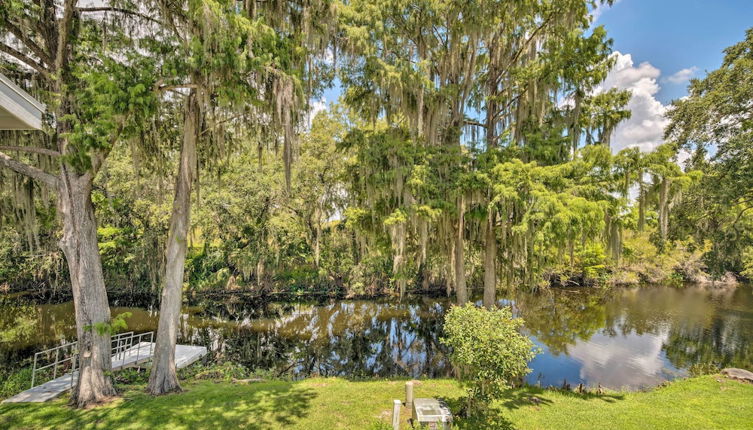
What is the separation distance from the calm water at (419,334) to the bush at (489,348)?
19.0ft

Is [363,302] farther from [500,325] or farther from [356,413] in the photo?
[500,325]

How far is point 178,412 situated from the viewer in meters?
6.35

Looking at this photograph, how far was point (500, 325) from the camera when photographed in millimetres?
5777

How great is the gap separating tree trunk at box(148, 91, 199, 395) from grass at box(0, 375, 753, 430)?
428mm

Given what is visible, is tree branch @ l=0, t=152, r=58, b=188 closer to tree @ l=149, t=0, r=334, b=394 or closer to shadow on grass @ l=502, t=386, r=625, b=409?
tree @ l=149, t=0, r=334, b=394

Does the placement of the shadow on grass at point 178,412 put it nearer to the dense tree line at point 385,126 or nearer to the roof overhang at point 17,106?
the dense tree line at point 385,126

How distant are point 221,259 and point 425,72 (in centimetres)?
1915

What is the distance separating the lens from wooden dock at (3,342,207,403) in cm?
722

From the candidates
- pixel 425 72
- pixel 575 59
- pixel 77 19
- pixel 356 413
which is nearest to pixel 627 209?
pixel 575 59

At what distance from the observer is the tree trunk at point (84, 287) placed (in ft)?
22.0

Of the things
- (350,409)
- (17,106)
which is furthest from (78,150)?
(350,409)

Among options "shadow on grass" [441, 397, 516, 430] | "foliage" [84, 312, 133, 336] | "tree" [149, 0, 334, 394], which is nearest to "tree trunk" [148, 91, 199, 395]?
"tree" [149, 0, 334, 394]

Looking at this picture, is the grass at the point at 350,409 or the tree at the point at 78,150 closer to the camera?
the grass at the point at 350,409

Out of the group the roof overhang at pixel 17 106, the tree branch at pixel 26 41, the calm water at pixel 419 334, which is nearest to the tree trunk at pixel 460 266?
the calm water at pixel 419 334
